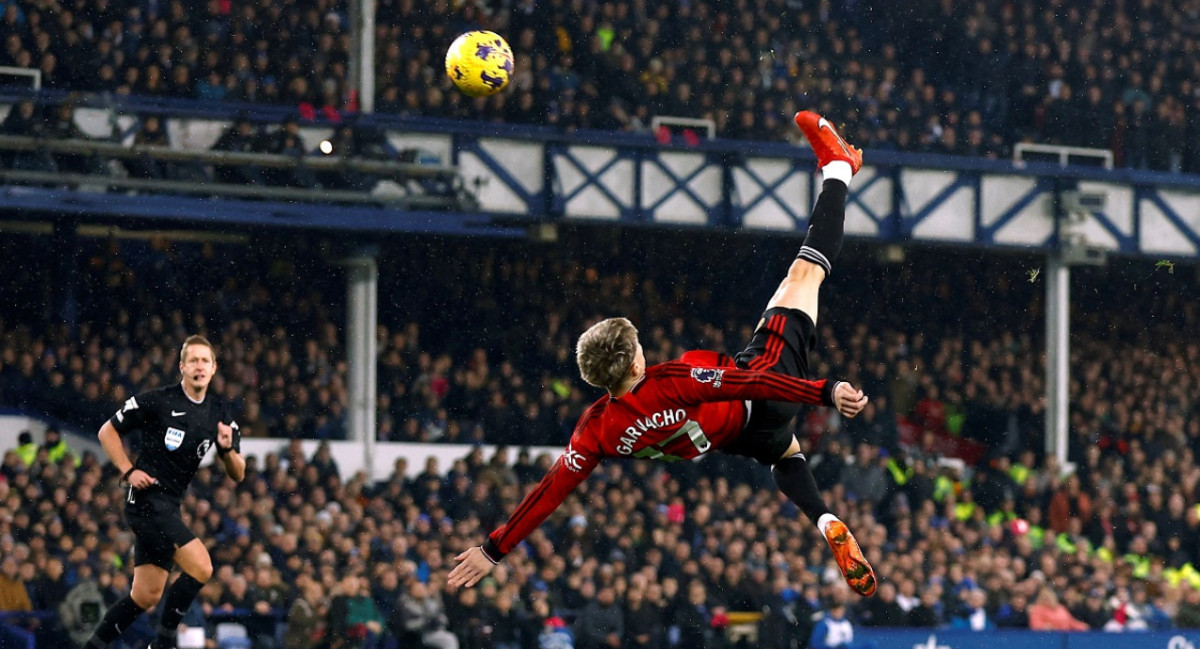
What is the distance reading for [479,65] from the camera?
14984mm

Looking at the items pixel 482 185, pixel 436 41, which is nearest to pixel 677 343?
pixel 482 185

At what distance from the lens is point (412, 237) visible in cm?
2345

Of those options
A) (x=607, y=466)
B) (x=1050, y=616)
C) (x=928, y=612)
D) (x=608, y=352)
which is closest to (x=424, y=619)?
(x=607, y=466)

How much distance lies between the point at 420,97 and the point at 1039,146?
8.49m

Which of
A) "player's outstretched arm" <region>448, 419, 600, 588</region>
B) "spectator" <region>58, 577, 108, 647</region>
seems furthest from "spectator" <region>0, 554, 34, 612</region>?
"player's outstretched arm" <region>448, 419, 600, 588</region>

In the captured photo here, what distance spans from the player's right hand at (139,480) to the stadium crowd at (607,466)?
497 cm

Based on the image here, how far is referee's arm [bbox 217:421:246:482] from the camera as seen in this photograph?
1091 cm

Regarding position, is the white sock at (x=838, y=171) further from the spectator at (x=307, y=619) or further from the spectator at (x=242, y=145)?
the spectator at (x=242, y=145)

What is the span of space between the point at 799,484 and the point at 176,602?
12.5 feet

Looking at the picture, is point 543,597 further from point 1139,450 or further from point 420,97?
point 1139,450

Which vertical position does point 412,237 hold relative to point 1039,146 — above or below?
below

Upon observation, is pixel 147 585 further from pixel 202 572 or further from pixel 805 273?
pixel 805 273

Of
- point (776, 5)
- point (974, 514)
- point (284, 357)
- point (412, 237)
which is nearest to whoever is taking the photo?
point (284, 357)

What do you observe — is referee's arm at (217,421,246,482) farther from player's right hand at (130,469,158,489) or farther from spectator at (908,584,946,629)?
spectator at (908,584,946,629)
